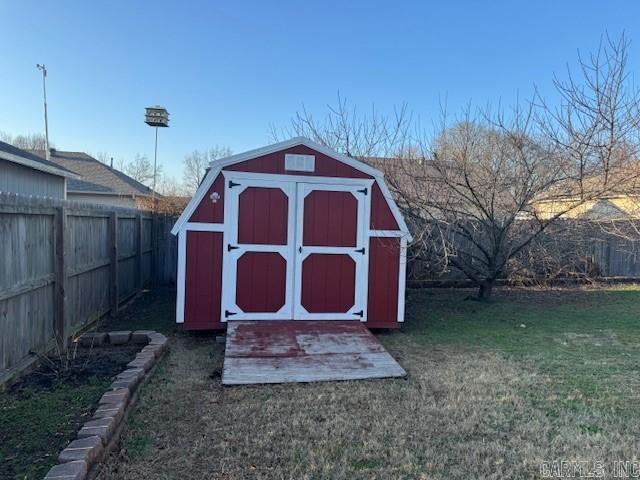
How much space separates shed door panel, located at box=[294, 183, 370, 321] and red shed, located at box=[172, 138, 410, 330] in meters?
0.01

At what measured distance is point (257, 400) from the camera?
356cm

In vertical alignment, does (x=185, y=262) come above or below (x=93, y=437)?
above

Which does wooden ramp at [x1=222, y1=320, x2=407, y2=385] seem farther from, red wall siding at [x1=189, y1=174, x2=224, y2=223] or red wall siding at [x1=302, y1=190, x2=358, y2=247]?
red wall siding at [x1=189, y1=174, x2=224, y2=223]

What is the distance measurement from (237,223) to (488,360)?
3.37m

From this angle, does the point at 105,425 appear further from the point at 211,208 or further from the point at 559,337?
the point at 559,337

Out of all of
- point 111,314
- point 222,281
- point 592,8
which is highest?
point 592,8

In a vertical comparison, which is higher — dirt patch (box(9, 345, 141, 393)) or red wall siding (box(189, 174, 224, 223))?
red wall siding (box(189, 174, 224, 223))

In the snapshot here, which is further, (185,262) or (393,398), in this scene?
(185,262)

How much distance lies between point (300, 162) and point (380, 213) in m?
1.29

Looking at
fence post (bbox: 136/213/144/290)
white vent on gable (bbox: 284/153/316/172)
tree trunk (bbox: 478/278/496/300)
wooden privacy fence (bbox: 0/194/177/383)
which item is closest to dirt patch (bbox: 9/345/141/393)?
wooden privacy fence (bbox: 0/194/177/383)

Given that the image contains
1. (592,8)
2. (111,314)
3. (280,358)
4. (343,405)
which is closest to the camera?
(343,405)

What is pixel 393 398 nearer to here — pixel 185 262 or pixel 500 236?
pixel 185 262

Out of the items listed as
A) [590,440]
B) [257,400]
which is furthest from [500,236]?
[257,400]

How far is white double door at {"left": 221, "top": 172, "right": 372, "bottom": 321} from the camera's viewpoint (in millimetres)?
5699
